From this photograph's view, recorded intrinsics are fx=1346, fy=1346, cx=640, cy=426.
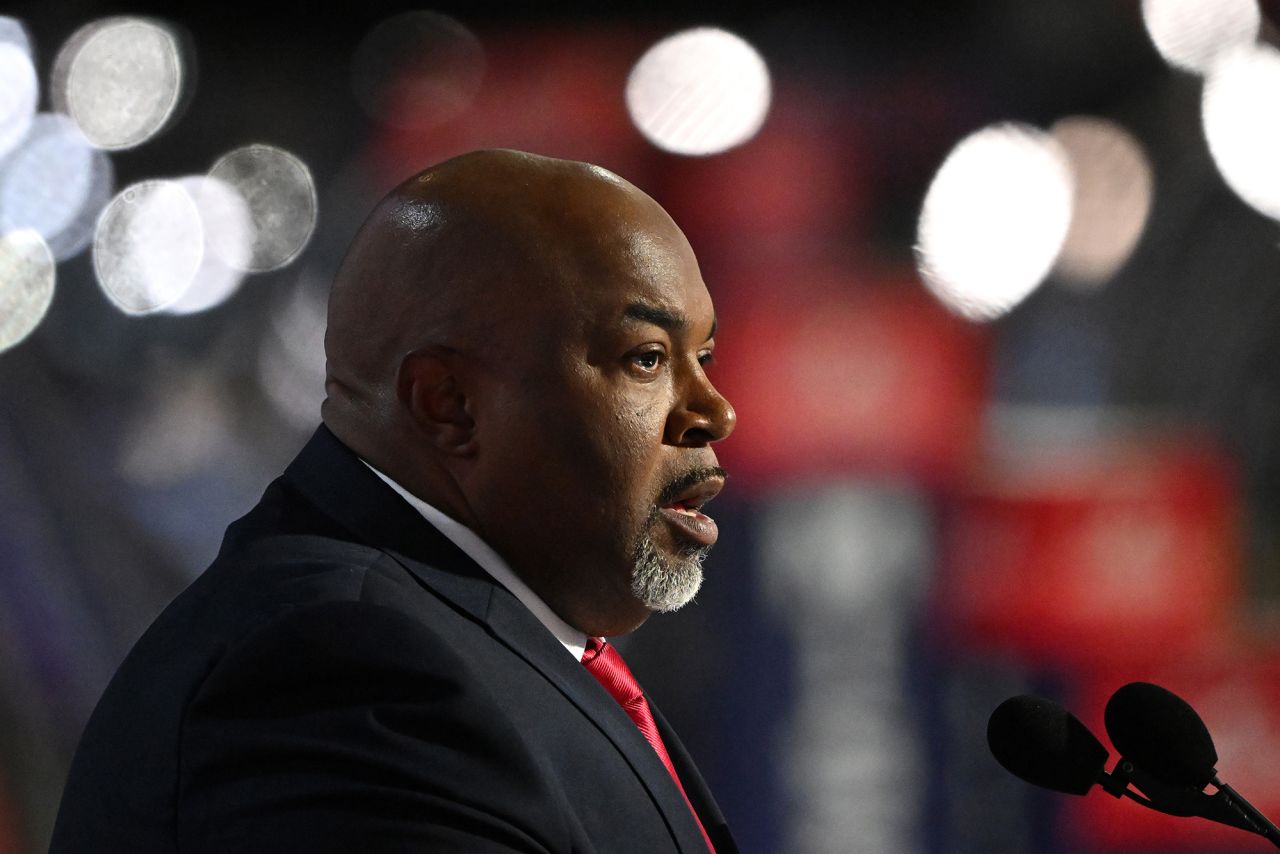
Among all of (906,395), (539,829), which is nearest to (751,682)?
(906,395)

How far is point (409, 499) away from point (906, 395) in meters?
1.91

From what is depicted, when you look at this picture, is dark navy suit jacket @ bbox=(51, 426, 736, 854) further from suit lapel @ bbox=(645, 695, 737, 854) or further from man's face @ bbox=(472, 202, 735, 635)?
suit lapel @ bbox=(645, 695, 737, 854)

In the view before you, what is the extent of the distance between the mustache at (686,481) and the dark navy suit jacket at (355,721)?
0.17m

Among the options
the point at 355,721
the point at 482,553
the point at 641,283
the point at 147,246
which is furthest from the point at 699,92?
the point at 355,721

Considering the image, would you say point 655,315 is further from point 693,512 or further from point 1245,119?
point 1245,119

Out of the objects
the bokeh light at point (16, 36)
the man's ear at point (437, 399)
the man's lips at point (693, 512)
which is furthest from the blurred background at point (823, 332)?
the man's ear at point (437, 399)

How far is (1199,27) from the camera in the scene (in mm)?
3012

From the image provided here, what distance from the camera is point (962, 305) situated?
9.60ft

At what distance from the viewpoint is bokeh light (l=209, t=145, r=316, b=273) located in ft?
9.46

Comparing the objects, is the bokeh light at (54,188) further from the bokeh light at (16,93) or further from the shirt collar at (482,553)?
the shirt collar at (482,553)

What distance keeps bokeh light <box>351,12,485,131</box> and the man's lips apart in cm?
193

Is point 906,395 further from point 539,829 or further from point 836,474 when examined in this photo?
point 539,829

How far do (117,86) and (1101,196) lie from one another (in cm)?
216

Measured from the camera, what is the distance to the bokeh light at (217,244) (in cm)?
286
